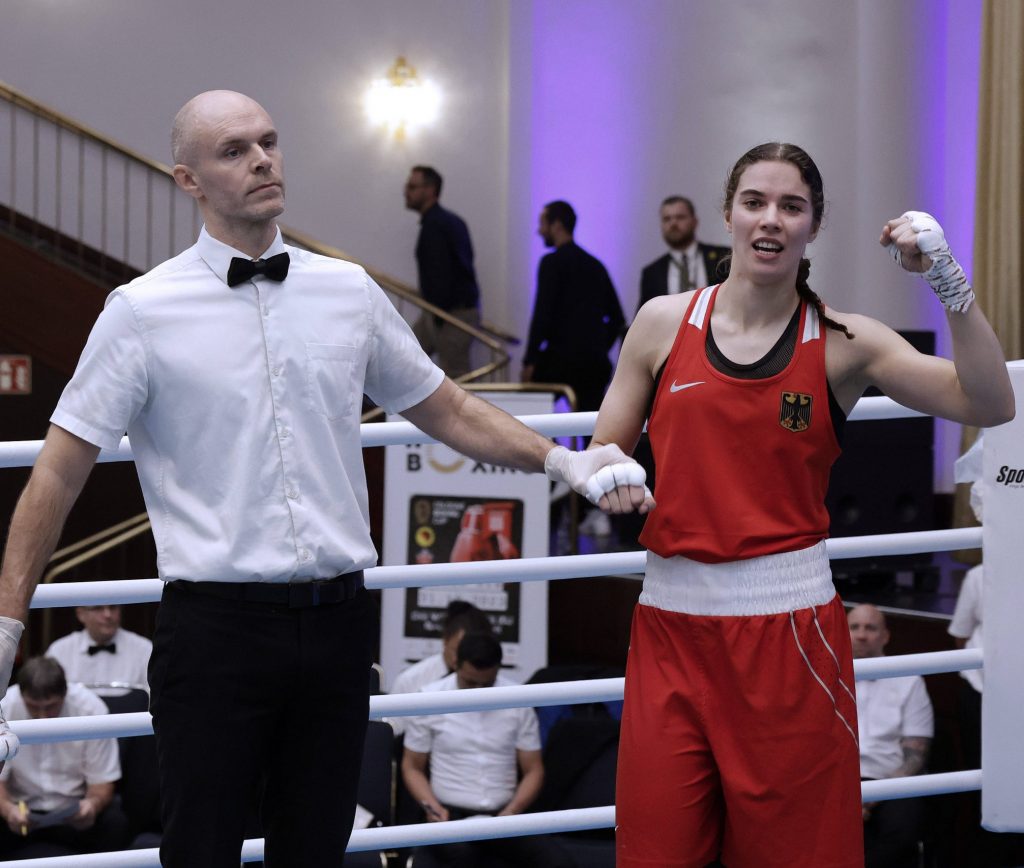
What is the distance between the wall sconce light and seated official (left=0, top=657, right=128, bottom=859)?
250 inches

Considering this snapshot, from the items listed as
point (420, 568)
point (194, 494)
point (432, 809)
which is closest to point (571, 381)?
point (432, 809)

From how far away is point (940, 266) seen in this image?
6.13 ft

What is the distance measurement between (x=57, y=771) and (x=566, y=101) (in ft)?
19.9

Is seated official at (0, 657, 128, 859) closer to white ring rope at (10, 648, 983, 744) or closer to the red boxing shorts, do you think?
white ring rope at (10, 648, 983, 744)

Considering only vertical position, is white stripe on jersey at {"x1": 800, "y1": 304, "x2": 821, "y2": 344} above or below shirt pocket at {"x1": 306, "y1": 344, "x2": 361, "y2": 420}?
above

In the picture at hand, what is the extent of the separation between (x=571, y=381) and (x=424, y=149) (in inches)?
123

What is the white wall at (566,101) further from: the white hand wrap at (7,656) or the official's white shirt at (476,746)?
the white hand wrap at (7,656)

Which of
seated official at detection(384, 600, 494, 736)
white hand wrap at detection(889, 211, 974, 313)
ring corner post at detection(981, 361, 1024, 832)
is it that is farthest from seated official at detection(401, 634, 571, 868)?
white hand wrap at detection(889, 211, 974, 313)

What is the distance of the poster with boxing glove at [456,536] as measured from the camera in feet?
19.4

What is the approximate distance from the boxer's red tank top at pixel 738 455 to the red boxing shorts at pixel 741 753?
0.31 ft

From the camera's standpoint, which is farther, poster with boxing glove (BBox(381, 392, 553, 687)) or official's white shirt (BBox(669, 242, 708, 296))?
official's white shirt (BBox(669, 242, 708, 296))

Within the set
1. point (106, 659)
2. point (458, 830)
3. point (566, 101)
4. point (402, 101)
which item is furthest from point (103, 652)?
point (402, 101)

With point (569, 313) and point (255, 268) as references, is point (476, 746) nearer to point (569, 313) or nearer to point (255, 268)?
point (255, 268)

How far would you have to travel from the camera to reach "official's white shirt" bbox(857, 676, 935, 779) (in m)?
4.41
